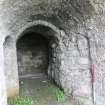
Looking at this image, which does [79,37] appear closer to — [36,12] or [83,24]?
[83,24]

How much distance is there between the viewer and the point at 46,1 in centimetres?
484

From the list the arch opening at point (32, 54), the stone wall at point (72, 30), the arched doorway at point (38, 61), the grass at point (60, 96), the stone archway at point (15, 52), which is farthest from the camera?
the arch opening at point (32, 54)

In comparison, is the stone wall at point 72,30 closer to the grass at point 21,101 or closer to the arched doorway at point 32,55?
the grass at point 21,101

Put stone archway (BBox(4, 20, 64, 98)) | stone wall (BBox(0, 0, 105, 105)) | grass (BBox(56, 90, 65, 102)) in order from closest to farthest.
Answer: stone wall (BBox(0, 0, 105, 105)) < stone archway (BBox(4, 20, 64, 98)) < grass (BBox(56, 90, 65, 102))

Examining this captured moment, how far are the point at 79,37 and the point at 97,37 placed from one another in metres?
0.66

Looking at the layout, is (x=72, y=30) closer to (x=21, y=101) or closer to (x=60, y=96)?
(x=60, y=96)

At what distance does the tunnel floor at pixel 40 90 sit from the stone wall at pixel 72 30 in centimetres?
37

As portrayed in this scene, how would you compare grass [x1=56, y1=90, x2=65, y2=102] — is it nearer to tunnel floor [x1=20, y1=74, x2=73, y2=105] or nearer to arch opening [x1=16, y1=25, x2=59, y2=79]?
tunnel floor [x1=20, y1=74, x2=73, y2=105]

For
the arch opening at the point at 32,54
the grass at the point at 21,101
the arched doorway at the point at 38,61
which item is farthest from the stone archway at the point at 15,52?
the arch opening at the point at 32,54

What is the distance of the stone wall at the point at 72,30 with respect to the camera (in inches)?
187

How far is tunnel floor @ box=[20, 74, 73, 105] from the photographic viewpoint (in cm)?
590

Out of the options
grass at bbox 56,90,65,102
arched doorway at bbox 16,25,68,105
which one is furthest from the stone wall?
arched doorway at bbox 16,25,68,105

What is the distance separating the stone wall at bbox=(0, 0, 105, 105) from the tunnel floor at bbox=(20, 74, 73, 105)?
373 millimetres

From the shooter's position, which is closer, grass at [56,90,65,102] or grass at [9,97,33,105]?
grass at [9,97,33,105]
